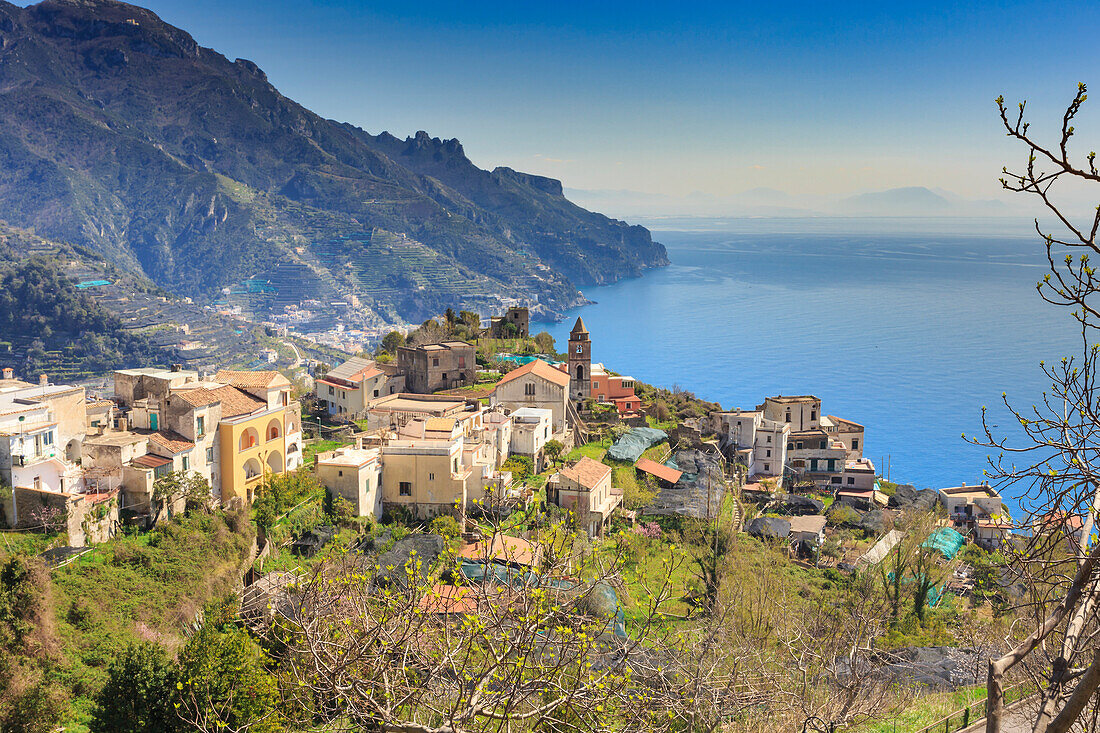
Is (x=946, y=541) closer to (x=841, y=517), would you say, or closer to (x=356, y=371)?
(x=841, y=517)

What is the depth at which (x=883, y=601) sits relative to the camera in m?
19.7

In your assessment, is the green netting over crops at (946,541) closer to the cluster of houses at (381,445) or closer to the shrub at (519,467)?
the cluster of houses at (381,445)

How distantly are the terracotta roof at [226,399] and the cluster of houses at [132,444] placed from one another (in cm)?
2

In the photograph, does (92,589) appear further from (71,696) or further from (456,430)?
(456,430)

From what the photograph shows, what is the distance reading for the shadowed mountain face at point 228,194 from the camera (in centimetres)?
12319

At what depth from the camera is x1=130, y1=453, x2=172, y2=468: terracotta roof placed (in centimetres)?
1584

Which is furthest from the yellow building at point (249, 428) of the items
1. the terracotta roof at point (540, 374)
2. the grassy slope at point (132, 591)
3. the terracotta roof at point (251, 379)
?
the terracotta roof at point (540, 374)

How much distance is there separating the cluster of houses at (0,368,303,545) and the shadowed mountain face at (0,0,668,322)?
96072 mm

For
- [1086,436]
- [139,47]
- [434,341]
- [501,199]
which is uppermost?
[139,47]

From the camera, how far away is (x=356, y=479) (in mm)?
18703

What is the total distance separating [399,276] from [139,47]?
86.3m

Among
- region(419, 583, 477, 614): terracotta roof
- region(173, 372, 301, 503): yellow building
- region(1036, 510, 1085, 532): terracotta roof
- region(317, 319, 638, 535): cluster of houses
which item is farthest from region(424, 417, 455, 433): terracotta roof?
region(1036, 510, 1085, 532): terracotta roof

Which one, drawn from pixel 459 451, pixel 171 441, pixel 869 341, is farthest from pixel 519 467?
pixel 869 341

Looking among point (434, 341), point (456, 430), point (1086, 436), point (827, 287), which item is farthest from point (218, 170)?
point (1086, 436)
